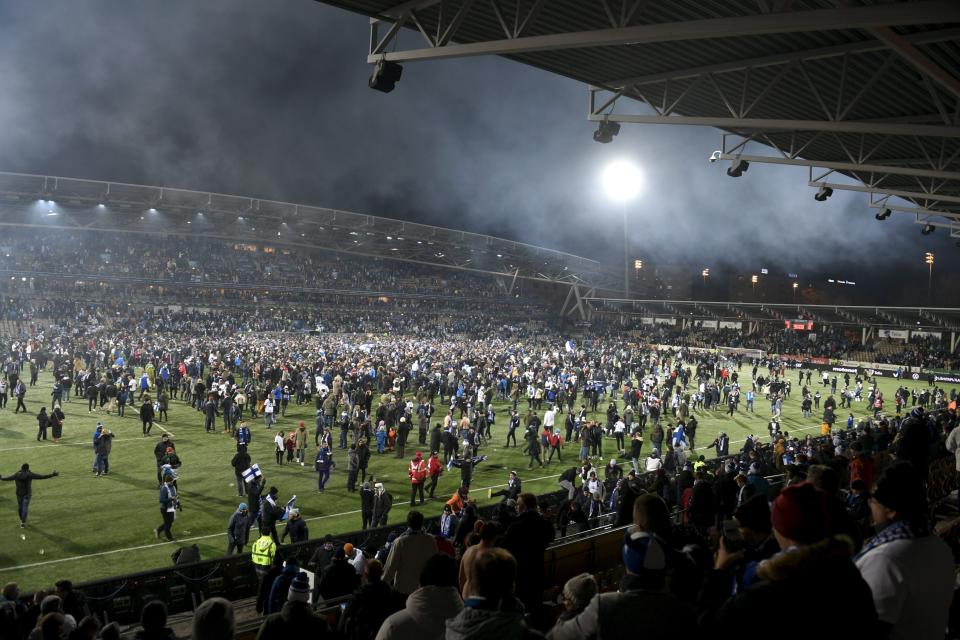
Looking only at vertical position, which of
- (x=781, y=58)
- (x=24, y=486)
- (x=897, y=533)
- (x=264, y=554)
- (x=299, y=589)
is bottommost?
(x=264, y=554)

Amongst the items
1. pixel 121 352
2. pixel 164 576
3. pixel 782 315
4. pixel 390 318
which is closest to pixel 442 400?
pixel 121 352

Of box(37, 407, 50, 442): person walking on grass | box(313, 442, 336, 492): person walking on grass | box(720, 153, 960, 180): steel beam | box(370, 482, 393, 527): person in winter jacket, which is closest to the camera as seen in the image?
box(370, 482, 393, 527): person in winter jacket

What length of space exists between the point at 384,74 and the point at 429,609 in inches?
324

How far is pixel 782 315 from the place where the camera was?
54562 mm

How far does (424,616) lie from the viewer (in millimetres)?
3061

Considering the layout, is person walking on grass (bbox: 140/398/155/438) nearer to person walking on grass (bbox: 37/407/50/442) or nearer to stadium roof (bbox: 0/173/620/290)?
person walking on grass (bbox: 37/407/50/442)

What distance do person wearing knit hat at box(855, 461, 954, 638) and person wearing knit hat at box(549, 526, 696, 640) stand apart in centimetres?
69

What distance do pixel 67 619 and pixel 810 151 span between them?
17.6 meters

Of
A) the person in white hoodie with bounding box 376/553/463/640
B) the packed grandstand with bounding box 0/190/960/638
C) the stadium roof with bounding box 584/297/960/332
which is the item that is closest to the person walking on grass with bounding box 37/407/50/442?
the packed grandstand with bounding box 0/190/960/638

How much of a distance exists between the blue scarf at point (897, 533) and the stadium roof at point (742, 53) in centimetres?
520

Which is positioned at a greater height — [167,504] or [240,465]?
[240,465]

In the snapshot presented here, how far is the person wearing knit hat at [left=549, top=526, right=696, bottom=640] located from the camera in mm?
2287

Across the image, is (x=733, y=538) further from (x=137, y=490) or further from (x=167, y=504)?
(x=137, y=490)

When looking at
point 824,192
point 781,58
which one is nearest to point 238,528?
point 781,58
